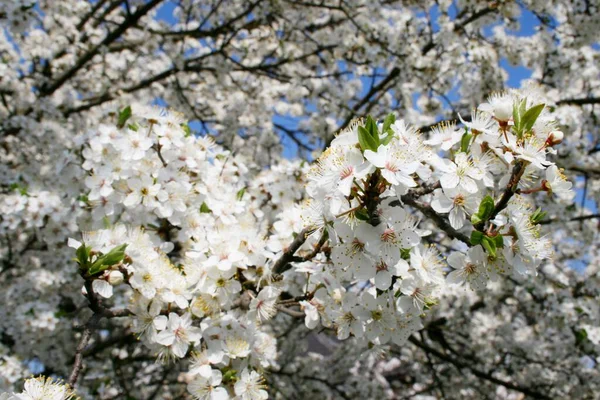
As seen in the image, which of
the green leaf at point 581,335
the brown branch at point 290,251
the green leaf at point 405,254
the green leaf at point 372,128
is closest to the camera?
the green leaf at point 372,128

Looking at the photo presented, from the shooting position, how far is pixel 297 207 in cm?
238

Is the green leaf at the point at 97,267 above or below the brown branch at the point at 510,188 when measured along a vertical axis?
below

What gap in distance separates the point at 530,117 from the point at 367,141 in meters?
0.58

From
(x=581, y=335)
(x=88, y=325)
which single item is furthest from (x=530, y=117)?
(x=581, y=335)

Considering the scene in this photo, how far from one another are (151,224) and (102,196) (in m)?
0.32

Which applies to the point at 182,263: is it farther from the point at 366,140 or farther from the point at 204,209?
the point at 366,140

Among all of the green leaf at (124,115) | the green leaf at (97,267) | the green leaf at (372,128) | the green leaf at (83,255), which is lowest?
the green leaf at (97,267)

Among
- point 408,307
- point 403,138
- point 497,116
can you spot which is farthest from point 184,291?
point 497,116

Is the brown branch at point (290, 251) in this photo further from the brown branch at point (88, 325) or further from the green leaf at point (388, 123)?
the brown branch at point (88, 325)

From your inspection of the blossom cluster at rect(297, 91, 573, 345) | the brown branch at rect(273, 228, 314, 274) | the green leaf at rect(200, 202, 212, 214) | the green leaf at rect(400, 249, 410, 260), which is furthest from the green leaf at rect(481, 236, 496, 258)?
the green leaf at rect(200, 202, 212, 214)

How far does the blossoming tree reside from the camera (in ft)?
5.33

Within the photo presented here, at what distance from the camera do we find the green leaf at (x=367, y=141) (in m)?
1.47

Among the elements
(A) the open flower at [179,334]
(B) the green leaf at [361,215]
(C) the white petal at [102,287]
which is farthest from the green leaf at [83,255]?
(B) the green leaf at [361,215]

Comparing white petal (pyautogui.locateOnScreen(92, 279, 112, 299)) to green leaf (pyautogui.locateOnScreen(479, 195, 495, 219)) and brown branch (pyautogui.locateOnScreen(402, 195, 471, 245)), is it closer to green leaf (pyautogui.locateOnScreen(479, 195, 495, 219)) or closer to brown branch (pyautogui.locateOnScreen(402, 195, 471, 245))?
brown branch (pyautogui.locateOnScreen(402, 195, 471, 245))
